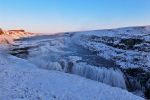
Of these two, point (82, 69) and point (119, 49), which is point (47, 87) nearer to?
point (82, 69)

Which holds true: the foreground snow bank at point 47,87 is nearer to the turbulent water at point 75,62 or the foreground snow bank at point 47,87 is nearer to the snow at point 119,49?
the turbulent water at point 75,62

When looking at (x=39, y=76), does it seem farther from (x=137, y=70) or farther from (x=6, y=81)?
(x=137, y=70)

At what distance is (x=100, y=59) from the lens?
3728 cm

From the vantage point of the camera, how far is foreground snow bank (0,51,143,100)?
833 inches

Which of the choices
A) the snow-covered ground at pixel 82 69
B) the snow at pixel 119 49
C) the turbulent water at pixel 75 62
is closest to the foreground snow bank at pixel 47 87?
the snow-covered ground at pixel 82 69

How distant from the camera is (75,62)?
33500 millimetres

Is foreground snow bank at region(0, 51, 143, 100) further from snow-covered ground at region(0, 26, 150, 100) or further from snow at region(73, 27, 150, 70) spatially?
snow at region(73, 27, 150, 70)

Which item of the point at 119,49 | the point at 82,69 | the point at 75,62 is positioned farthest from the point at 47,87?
the point at 119,49

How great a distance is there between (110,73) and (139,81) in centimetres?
297

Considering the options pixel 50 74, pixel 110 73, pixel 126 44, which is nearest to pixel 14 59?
pixel 50 74

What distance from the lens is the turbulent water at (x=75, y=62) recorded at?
99.8 ft

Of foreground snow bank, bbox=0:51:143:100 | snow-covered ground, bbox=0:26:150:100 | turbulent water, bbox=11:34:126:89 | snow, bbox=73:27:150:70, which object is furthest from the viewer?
snow, bbox=73:27:150:70

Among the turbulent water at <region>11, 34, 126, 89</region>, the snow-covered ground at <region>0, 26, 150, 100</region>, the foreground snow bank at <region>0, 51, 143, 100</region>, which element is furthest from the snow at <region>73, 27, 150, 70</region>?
the foreground snow bank at <region>0, 51, 143, 100</region>

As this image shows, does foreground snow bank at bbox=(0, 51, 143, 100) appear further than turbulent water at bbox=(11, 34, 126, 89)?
No
